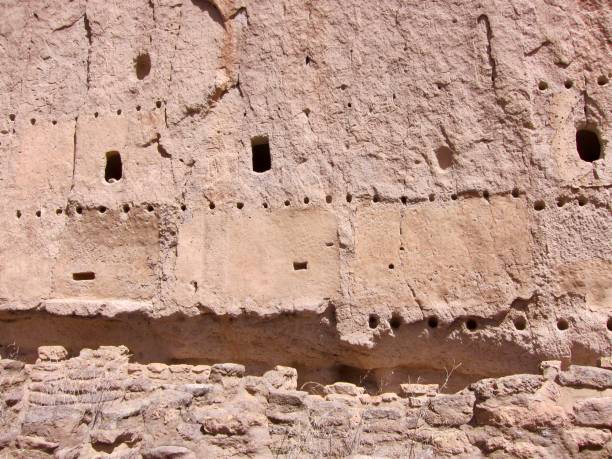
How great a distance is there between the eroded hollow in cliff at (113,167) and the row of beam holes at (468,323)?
2509 mm

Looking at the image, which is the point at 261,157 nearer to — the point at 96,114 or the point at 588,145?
the point at 96,114

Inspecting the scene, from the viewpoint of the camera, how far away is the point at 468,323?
4.66 metres

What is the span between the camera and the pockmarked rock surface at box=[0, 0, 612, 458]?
15.3 ft

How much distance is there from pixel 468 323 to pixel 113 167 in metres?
3.24

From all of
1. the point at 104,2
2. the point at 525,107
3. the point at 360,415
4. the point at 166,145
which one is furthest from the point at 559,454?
the point at 104,2

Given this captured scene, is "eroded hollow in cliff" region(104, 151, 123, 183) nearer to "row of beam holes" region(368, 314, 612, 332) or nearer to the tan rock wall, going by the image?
the tan rock wall

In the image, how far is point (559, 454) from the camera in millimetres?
3045

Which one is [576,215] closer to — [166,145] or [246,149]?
[246,149]

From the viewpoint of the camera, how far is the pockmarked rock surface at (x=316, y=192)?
4.65 meters

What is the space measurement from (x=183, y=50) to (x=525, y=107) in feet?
9.23

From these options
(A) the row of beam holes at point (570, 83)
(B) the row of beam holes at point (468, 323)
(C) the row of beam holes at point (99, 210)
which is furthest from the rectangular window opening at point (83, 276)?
(A) the row of beam holes at point (570, 83)

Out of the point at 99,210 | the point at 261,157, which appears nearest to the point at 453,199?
the point at 261,157

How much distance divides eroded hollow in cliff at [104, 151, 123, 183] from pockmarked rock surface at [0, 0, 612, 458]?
0.02 m

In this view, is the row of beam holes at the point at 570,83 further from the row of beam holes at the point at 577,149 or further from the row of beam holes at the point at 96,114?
the row of beam holes at the point at 96,114
